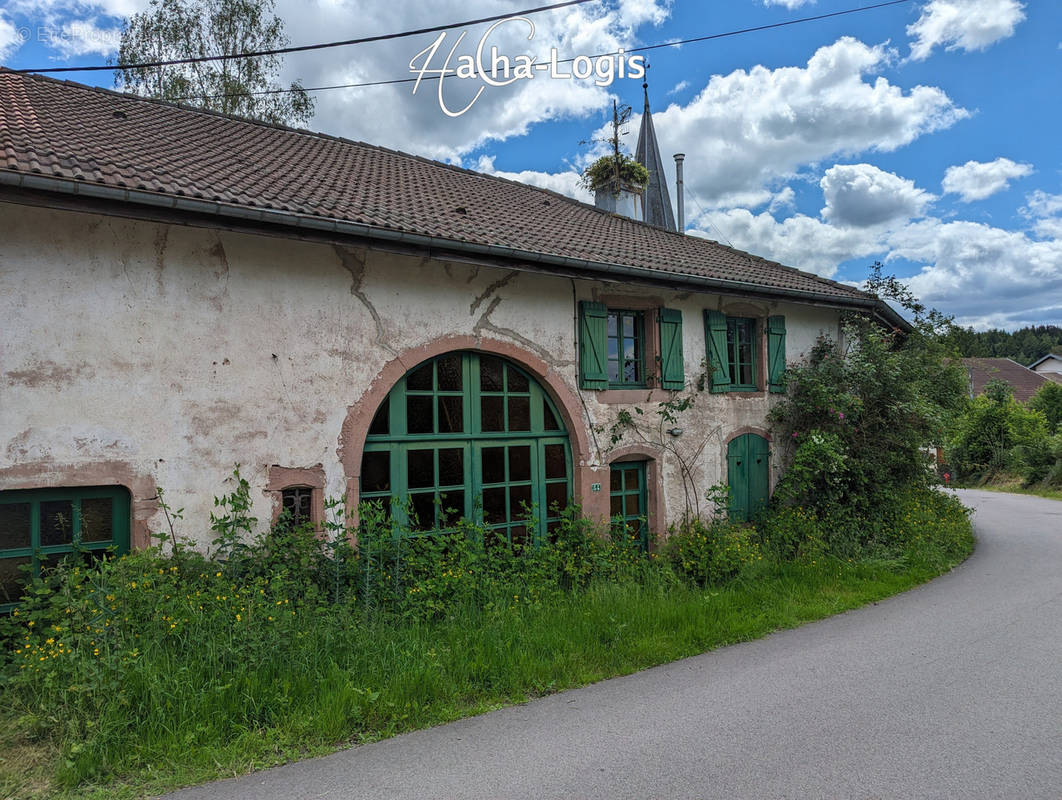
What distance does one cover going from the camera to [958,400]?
11445mm

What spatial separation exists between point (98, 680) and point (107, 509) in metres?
1.92

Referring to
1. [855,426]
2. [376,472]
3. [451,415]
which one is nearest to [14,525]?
[376,472]

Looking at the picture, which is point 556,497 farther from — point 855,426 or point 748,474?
point 855,426

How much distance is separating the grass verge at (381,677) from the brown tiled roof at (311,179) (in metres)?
3.60

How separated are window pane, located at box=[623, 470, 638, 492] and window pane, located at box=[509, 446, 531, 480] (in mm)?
1604

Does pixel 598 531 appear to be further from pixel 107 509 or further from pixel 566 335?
pixel 107 509

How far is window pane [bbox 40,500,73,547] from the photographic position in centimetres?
521

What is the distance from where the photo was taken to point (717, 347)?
962 cm

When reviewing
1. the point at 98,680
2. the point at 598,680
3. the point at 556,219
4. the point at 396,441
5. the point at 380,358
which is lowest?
the point at 598,680

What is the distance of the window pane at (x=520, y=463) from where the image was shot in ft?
25.5

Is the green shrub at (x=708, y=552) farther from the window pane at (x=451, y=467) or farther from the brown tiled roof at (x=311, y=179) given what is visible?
the brown tiled roof at (x=311, y=179)

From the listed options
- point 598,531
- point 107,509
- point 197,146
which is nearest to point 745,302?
point 598,531

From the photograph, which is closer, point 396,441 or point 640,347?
point 396,441

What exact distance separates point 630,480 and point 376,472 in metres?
3.64
